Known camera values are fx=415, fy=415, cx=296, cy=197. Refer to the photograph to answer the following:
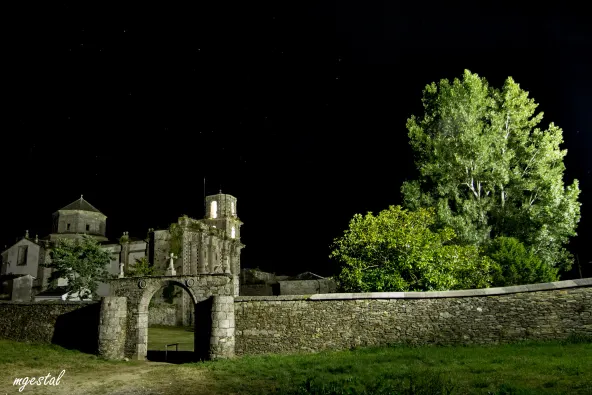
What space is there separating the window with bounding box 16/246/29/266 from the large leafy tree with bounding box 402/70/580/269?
52452 millimetres

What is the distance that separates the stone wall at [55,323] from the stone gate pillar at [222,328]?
21.9 ft

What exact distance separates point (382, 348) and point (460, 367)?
3927 mm

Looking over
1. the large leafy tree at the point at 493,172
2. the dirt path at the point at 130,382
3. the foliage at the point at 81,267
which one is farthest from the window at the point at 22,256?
the large leafy tree at the point at 493,172

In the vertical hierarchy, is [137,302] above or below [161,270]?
below

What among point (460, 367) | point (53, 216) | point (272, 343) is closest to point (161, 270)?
point (53, 216)

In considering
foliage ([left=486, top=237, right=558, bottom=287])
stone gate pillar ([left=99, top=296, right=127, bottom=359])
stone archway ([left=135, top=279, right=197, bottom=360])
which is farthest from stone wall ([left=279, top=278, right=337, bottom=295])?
stone gate pillar ([left=99, top=296, right=127, bottom=359])

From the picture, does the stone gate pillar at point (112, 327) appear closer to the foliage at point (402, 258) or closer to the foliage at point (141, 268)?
the foliage at point (402, 258)

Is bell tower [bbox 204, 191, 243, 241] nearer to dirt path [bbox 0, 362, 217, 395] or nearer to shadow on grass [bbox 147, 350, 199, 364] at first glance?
shadow on grass [bbox 147, 350, 199, 364]

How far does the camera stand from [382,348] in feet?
49.9

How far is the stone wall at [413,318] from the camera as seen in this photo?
13852 millimetres

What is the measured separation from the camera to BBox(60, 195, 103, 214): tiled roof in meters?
57.6

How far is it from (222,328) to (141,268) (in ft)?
101

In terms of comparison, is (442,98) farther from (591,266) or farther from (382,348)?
(591,266)

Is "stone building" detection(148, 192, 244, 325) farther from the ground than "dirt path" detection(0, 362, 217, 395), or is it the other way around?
"stone building" detection(148, 192, 244, 325)
